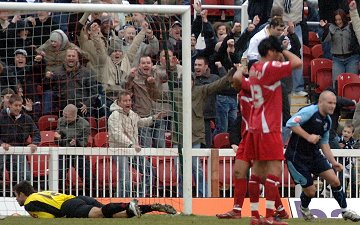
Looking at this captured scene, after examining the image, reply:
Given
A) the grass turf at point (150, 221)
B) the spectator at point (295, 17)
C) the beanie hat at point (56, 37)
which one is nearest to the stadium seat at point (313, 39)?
the spectator at point (295, 17)

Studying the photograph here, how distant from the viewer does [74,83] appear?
17.3 meters

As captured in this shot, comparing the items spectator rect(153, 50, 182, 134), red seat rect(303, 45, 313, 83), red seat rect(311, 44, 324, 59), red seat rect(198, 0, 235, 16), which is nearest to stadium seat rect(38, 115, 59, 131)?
spectator rect(153, 50, 182, 134)

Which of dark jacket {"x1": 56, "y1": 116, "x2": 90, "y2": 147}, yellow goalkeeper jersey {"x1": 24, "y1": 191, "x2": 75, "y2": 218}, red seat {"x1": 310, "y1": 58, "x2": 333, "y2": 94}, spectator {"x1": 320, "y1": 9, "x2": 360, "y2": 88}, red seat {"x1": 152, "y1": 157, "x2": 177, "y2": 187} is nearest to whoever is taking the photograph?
yellow goalkeeper jersey {"x1": 24, "y1": 191, "x2": 75, "y2": 218}

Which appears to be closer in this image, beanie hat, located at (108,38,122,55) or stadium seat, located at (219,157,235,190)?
beanie hat, located at (108,38,122,55)

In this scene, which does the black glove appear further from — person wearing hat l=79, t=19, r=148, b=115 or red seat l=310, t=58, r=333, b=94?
red seat l=310, t=58, r=333, b=94

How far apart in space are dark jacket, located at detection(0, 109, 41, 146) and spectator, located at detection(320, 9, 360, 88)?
669 cm

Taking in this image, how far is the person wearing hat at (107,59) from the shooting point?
17.2 metres

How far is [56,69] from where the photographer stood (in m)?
17.4

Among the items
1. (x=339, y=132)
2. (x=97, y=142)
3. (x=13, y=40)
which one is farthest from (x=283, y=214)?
(x=339, y=132)

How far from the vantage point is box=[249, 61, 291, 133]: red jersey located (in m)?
13.6

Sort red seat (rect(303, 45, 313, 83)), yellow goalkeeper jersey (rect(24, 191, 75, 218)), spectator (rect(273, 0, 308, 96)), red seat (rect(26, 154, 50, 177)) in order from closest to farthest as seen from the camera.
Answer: yellow goalkeeper jersey (rect(24, 191, 75, 218))
red seat (rect(26, 154, 50, 177))
spectator (rect(273, 0, 308, 96))
red seat (rect(303, 45, 313, 83))

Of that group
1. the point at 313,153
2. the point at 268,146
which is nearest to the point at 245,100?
the point at 313,153

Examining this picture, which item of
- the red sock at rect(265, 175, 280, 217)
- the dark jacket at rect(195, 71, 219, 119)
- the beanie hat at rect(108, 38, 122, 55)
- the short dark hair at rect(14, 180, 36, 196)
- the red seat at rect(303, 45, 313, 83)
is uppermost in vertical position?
the beanie hat at rect(108, 38, 122, 55)

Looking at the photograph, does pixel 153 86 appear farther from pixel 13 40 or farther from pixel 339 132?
pixel 339 132
